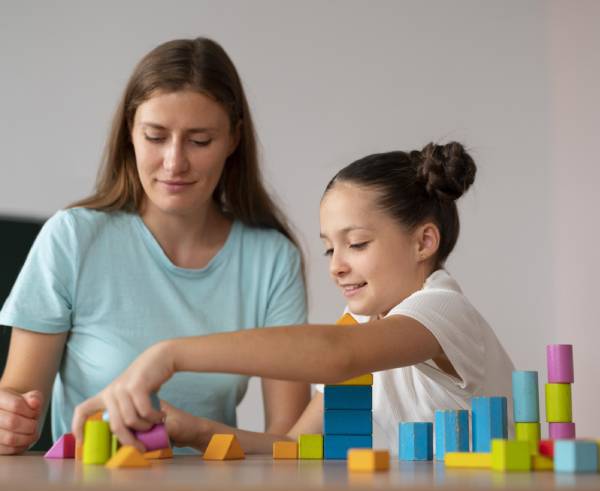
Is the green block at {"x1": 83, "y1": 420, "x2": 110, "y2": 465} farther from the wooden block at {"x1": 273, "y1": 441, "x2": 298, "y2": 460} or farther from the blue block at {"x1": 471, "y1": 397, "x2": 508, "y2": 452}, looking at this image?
the blue block at {"x1": 471, "y1": 397, "x2": 508, "y2": 452}

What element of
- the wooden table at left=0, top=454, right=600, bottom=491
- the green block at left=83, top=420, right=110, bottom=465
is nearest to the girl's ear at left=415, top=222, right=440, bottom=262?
the wooden table at left=0, top=454, right=600, bottom=491

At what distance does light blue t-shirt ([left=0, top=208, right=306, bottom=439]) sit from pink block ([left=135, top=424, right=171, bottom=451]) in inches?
29.1

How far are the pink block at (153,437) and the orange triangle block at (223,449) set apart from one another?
88 mm

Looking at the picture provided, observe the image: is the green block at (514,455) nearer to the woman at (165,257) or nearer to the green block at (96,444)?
the green block at (96,444)

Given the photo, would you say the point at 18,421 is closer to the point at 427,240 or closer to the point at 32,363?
the point at 32,363

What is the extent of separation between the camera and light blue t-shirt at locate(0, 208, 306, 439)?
1.83 m

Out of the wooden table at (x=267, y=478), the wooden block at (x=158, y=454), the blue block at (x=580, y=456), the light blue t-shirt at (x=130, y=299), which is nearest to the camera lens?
the wooden table at (x=267, y=478)

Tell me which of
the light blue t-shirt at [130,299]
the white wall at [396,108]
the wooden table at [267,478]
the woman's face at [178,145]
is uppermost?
the white wall at [396,108]

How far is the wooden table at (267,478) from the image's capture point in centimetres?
73

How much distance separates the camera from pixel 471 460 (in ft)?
3.12

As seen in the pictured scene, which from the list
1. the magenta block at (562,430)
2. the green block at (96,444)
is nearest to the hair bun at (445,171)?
the magenta block at (562,430)

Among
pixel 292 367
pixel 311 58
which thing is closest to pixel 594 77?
pixel 311 58

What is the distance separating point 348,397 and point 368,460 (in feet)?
1.11

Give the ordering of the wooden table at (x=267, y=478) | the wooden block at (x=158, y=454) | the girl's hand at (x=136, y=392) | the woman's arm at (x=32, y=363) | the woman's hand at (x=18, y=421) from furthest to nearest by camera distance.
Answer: the woman's arm at (x=32, y=363) → the woman's hand at (x=18, y=421) → the wooden block at (x=158, y=454) → the girl's hand at (x=136, y=392) → the wooden table at (x=267, y=478)
